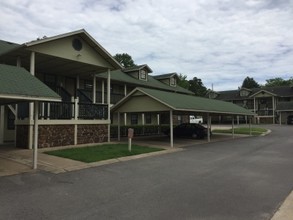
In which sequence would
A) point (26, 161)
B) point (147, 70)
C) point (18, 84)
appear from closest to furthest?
point (18, 84)
point (26, 161)
point (147, 70)

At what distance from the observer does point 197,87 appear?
289ft

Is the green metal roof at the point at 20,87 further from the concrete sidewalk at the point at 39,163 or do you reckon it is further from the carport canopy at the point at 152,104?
the carport canopy at the point at 152,104

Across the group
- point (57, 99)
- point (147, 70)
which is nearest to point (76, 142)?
point (57, 99)

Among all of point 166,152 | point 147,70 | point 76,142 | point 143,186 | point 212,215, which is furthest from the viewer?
point 147,70

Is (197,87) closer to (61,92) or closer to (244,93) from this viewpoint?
(244,93)

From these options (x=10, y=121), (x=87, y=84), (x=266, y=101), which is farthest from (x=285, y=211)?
(x=266, y=101)

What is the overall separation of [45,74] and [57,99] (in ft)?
37.5

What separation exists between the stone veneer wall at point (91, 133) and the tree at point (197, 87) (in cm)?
6685

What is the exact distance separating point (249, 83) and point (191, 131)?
8689 centimetres

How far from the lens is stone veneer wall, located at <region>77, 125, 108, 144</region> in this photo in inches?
723

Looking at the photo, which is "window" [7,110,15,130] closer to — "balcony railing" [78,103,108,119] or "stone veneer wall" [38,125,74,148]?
"stone veneer wall" [38,125,74,148]

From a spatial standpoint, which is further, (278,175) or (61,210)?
(278,175)

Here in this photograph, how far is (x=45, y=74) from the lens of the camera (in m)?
21.3

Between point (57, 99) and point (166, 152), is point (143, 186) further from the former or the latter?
point (166, 152)
